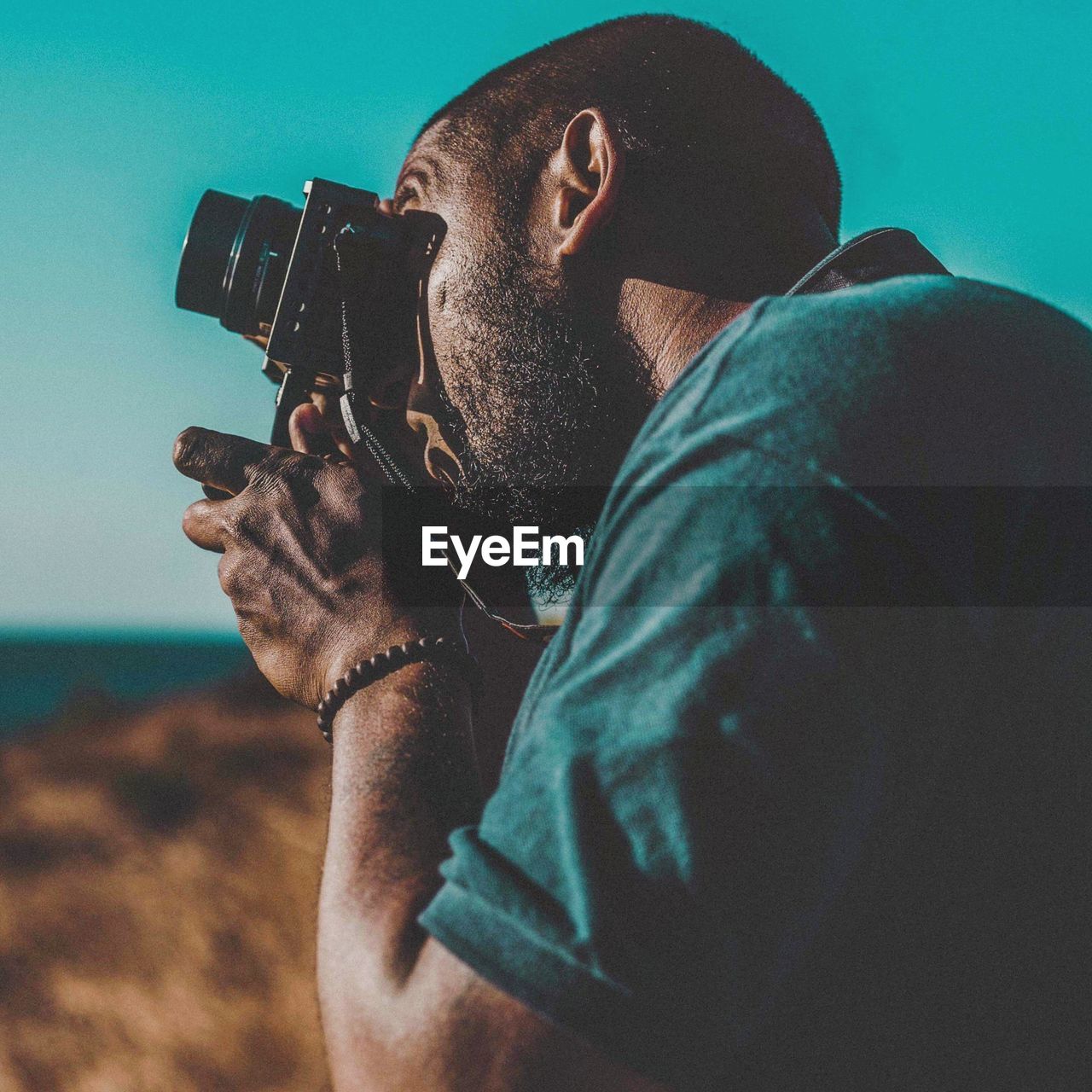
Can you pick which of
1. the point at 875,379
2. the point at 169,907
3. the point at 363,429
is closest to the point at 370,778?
the point at 875,379

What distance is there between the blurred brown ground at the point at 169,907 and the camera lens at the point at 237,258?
8.52 meters

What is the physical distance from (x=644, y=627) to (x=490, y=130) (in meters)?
1.16

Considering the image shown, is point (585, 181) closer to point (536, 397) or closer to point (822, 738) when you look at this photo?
point (536, 397)

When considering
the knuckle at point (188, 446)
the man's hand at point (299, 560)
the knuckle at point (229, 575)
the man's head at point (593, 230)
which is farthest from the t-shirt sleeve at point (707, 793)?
the knuckle at point (188, 446)

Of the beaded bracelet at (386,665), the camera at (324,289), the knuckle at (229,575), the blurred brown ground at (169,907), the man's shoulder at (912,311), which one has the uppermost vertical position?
the man's shoulder at (912,311)

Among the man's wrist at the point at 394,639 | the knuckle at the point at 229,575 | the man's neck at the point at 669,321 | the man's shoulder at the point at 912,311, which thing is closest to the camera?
the man's shoulder at the point at 912,311

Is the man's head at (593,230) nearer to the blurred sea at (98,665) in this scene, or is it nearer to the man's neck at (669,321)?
the man's neck at (669,321)

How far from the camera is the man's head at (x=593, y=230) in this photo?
1390mm

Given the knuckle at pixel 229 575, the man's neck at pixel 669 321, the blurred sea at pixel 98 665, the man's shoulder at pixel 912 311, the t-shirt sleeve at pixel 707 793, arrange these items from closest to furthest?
the t-shirt sleeve at pixel 707 793 < the man's shoulder at pixel 912 311 < the man's neck at pixel 669 321 < the knuckle at pixel 229 575 < the blurred sea at pixel 98 665

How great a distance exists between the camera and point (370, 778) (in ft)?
3.41

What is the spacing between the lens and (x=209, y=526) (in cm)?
153

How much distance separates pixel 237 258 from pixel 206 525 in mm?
525

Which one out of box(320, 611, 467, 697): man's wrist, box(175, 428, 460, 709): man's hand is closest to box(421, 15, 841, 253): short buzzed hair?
box(175, 428, 460, 709): man's hand

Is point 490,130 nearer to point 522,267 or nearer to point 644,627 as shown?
point 522,267
